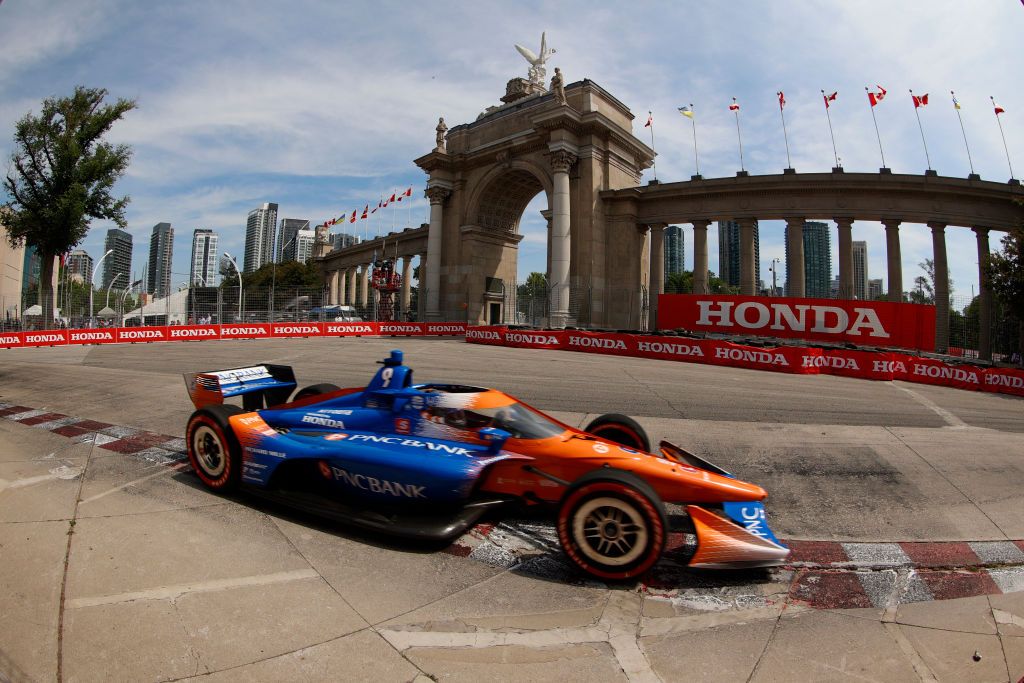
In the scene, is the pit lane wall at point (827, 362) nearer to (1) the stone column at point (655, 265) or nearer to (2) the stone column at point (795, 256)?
(2) the stone column at point (795, 256)

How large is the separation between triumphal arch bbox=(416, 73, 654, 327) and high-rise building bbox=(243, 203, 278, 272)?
155311mm

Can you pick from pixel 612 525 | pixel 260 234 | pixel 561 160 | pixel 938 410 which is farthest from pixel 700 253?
pixel 260 234

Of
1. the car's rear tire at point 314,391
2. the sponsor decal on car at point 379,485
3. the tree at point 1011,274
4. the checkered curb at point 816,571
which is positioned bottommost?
the checkered curb at point 816,571

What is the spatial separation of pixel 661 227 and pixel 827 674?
34.0 metres

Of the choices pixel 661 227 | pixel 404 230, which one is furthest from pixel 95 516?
pixel 404 230

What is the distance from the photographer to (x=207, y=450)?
5.51 metres

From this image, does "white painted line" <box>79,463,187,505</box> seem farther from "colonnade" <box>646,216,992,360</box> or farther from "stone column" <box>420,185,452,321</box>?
"stone column" <box>420,185,452,321</box>

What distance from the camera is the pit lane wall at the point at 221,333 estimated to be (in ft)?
80.2

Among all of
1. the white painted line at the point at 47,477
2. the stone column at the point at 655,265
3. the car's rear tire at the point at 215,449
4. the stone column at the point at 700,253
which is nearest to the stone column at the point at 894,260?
the stone column at the point at 700,253

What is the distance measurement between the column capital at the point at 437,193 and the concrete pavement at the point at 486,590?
36165 millimetres

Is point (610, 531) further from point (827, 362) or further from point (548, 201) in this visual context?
point (548, 201)

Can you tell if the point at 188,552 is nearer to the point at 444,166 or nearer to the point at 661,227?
the point at 661,227

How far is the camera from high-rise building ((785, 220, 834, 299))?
Result: 127700 mm

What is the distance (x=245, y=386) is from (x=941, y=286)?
35.9m
